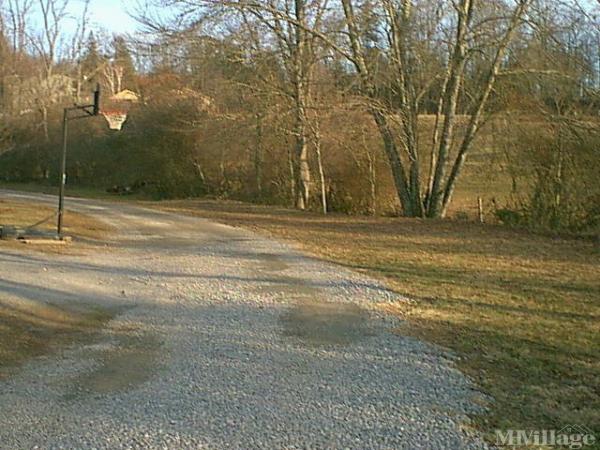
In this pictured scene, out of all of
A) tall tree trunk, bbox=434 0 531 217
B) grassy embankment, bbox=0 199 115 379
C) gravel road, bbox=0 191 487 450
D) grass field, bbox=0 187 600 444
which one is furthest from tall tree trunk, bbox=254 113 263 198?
grassy embankment, bbox=0 199 115 379

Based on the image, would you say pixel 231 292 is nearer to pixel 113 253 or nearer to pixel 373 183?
pixel 113 253

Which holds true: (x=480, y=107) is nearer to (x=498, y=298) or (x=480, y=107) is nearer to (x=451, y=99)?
(x=451, y=99)

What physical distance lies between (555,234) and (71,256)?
12.4 meters

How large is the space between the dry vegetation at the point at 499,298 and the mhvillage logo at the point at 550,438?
11cm

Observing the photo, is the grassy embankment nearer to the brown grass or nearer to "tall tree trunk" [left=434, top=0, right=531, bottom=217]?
the brown grass

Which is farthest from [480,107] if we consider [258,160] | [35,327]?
[35,327]

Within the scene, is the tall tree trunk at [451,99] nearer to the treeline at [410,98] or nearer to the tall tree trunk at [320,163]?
the treeline at [410,98]

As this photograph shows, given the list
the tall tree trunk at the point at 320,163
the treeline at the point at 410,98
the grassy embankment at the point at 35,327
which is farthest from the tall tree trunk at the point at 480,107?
the grassy embankment at the point at 35,327

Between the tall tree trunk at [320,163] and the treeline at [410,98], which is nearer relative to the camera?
the treeline at [410,98]

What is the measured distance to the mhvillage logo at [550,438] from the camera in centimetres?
478

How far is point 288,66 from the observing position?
2348 cm

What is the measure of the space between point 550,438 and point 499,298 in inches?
224

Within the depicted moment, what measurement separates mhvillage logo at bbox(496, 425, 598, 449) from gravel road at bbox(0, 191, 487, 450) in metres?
0.21

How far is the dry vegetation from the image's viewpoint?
19.5 ft
